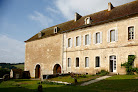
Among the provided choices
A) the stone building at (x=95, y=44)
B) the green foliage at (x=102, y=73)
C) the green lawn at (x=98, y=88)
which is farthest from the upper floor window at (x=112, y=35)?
the green lawn at (x=98, y=88)

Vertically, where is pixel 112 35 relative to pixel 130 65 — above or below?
above

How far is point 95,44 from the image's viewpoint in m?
17.2

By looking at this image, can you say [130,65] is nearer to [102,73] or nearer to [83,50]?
[102,73]

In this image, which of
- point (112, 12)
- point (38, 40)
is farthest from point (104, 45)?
point (38, 40)

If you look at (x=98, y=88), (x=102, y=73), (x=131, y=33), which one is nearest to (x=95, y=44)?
(x=102, y=73)

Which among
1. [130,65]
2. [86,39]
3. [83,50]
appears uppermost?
[86,39]

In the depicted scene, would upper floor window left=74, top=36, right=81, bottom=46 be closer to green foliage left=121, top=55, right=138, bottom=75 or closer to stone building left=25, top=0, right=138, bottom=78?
stone building left=25, top=0, right=138, bottom=78

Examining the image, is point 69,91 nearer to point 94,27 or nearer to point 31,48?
point 94,27

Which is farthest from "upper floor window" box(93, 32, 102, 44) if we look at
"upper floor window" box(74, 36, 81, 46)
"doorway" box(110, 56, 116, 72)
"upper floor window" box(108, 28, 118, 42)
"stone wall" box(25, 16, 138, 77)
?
"doorway" box(110, 56, 116, 72)

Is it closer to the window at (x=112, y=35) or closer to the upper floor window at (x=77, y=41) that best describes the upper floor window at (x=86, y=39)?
the upper floor window at (x=77, y=41)

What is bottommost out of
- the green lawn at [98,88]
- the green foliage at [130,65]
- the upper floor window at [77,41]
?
the green lawn at [98,88]

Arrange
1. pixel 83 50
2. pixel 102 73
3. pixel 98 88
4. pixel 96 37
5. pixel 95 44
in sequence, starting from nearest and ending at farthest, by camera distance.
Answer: pixel 98 88 < pixel 102 73 < pixel 95 44 < pixel 96 37 < pixel 83 50

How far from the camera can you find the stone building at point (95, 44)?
1478cm

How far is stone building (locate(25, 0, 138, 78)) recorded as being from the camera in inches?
582
